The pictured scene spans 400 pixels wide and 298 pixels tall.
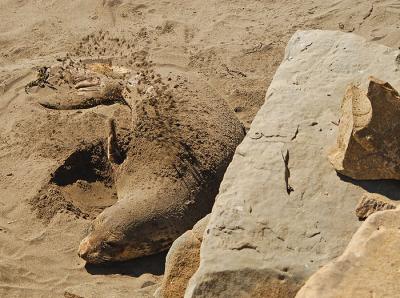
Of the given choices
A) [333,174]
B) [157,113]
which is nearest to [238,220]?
[333,174]

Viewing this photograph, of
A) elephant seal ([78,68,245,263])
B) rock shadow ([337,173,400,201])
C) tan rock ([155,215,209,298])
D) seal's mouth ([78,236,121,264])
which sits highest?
rock shadow ([337,173,400,201])

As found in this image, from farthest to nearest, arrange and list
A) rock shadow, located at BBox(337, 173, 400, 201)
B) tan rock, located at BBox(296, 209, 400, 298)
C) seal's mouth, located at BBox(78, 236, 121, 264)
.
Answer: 1. seal's mouth, located at BBox(78, 236, 121, 264)
2. rock shadow, located at BBox(337, 173, 400, 201)
3. tan rock, located at BBox(296, 209, 400, 298)

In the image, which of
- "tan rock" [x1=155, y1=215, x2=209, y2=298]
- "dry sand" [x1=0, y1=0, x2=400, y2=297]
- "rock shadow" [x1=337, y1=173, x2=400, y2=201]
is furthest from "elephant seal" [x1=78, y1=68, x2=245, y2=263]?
"rock shadow" [x1=337, y1=173, x2=400, y2=201]

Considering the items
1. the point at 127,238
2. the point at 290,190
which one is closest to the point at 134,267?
the point at 127,238

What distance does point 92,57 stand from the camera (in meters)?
7.32

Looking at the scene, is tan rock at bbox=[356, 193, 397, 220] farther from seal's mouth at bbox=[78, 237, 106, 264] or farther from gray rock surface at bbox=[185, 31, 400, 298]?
seal's mouth at bbox=[78, 237, 106, 264]

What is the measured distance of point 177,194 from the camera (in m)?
5.23

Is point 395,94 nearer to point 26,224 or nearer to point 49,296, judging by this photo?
point 49,296

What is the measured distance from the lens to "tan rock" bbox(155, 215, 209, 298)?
4137mm

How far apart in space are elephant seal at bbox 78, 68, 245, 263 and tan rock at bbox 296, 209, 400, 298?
92.3 inches

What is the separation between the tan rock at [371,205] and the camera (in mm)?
3396

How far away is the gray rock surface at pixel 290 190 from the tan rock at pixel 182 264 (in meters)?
0.61

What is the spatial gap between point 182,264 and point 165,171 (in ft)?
4.39

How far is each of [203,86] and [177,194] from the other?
1221 millimetres
